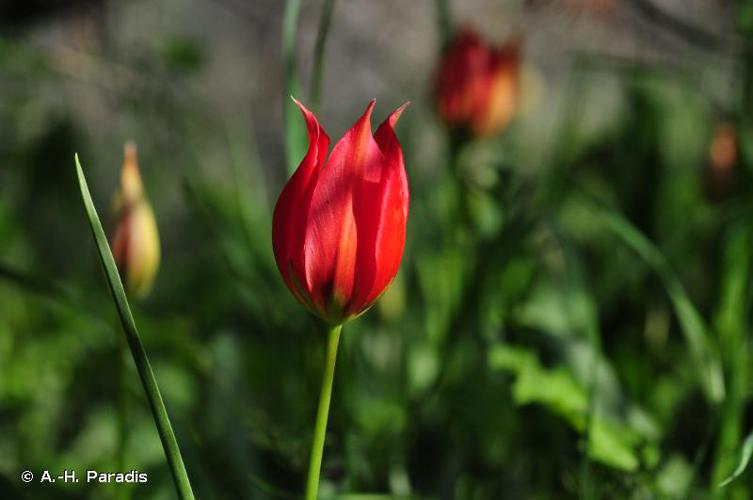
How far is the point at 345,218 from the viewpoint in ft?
1.64

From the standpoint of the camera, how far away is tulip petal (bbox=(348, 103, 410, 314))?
0.50 metres

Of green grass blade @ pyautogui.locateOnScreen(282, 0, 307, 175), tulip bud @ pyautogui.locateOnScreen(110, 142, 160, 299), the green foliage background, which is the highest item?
green grass blade @ pyautogui.locateOnScreen(282, 0, 307, 175)

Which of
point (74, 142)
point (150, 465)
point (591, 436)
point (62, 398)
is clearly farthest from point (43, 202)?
point (591, 436)

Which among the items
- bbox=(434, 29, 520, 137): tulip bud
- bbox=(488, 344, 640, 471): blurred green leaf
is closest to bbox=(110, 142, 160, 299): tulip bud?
bbox=(488, 344, 640, 471): blurred green leaf

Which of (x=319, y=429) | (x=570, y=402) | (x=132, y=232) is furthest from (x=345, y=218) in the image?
(x=570, y=402)

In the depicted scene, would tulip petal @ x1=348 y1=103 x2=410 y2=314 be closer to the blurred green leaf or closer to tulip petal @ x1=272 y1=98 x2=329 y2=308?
tulip petal @ x1=272 y1=98 x2=329 y2=308

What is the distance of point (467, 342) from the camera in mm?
1188

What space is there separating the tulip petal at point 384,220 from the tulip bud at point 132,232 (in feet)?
0.80

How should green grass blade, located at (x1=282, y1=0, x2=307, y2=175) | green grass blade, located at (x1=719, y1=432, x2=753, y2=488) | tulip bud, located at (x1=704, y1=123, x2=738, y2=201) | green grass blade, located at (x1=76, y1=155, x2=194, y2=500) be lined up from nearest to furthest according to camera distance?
green grass blade, located at (x1=76, y1=155, x2=194, y2=500)
green grass blade, located at (x1=719, y1=432, x2=753, y2=488)
green grass blade, located at (x1=282, y1=0, x2=307, y2=175)
tulip bud, located at (x1=704, y1=123, x2=738, y2=201)

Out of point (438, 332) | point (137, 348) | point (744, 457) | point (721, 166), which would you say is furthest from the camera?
point (438, 332)

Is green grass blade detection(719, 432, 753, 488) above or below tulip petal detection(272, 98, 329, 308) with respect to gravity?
below

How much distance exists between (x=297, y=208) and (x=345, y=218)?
0.03 metres

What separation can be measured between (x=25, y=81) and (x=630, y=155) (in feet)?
3.71

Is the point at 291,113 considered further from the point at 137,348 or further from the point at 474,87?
the point at 474,87
